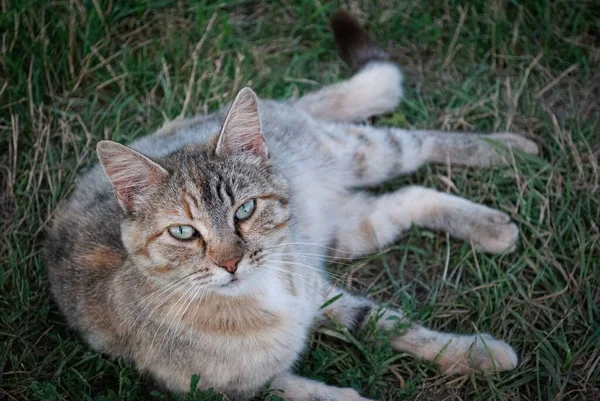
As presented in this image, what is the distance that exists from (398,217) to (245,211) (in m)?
1.44

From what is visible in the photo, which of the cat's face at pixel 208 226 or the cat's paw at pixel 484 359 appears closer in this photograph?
the cat's face at pixel 208 226

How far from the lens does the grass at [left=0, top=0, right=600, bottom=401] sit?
3.18 m

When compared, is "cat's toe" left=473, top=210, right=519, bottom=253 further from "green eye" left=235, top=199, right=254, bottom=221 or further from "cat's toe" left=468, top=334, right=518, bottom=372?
"green eye" left=235, top=199, right=254, bottom=221

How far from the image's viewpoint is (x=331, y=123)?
13.1 ft

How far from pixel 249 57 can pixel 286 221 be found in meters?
2.15

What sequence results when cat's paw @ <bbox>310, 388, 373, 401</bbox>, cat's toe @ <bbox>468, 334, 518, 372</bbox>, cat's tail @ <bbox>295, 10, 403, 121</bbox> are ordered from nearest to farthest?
cat's paw @ <bbox>310, 388, 373, 401</bbox>, cat's toe @ <bbox>468, 334, 518, 372</bbox>, cat's tail @ <bbox>295, 10, 403, 121</bbox>

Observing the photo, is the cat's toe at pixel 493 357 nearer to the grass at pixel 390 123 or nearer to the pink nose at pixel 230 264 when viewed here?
the grass at pixel 390 123

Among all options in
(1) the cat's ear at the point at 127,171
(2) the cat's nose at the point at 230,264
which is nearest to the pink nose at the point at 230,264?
(2) the cat's nose at the point at 230,264

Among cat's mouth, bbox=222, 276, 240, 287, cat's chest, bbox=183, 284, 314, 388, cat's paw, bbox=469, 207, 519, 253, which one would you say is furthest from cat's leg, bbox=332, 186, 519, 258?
cat's mouth, bbox=222, 276, 240, 287

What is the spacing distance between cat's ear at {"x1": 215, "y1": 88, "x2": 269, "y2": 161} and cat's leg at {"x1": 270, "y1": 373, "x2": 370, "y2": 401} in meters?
1.04

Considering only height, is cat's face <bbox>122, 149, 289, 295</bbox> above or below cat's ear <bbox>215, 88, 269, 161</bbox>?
below

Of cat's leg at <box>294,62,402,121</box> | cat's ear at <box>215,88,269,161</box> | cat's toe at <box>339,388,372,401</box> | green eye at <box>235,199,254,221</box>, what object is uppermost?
cat's ear at <box>215,88,269,161</box>

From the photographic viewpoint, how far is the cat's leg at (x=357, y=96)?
413 cm

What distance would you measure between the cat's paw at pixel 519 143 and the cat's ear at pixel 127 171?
225 cm
